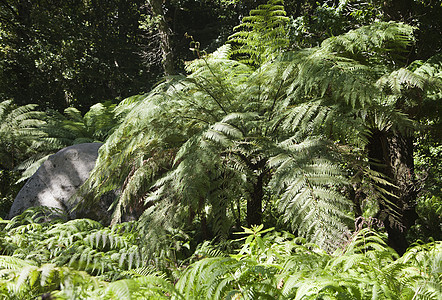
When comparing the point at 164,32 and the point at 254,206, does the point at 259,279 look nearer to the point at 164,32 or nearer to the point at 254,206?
the point at 254,206

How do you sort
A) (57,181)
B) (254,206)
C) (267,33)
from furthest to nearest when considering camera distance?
(57,181), (267,33), (254,206)

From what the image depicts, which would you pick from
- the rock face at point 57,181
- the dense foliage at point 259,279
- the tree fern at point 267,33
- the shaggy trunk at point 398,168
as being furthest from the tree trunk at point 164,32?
the dense foliage at point 259,279

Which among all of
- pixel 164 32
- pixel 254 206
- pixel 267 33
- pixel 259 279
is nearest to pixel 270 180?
pixel 254 206

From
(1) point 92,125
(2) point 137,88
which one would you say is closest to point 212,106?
(1) point 92,125

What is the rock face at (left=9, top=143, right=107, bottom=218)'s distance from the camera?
366 centimetres

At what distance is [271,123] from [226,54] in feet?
5.18

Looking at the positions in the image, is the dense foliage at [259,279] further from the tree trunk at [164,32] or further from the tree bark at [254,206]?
the tree trunk at [164,32]

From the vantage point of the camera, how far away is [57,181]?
3746 mm

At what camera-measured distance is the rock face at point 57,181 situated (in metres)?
3.66

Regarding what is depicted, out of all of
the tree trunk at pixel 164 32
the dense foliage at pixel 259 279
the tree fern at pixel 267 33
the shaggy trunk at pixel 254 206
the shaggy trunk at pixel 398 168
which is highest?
the tree trunk at pixel 164 32

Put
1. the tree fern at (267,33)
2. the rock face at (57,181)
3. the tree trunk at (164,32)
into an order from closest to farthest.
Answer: the tree fern at (267,33), the rock face at (57,181), the tree trunk at (164,32)

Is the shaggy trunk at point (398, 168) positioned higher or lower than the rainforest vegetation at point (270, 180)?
lower

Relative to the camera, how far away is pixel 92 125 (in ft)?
21.1

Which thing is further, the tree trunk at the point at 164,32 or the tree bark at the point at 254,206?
the tree trunk at the point at 164,32
